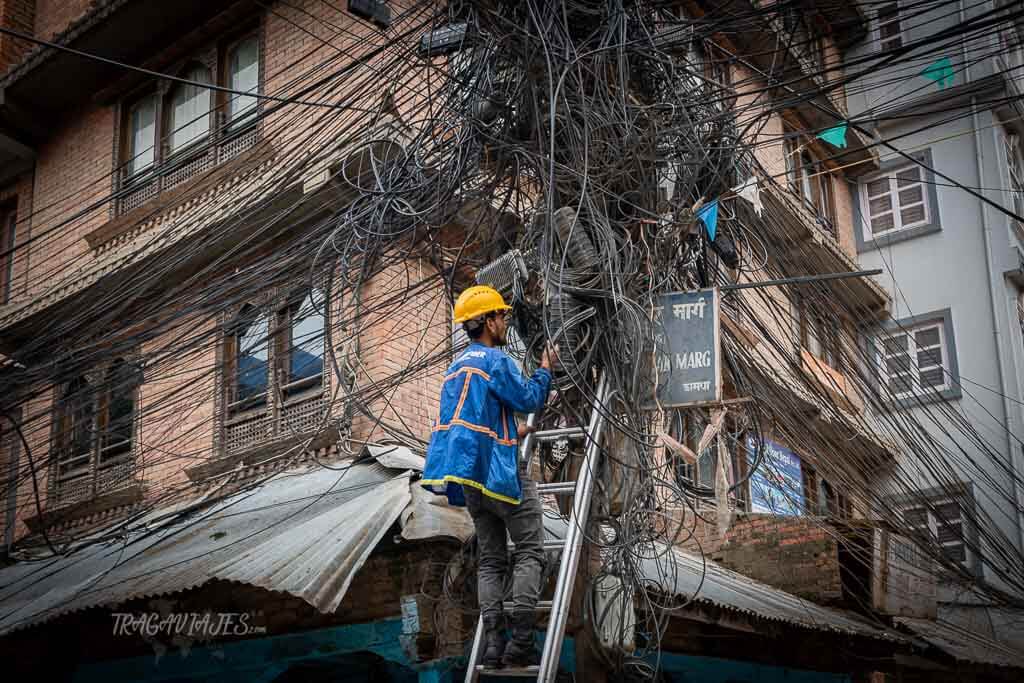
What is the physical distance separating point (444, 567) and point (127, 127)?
28.5ft

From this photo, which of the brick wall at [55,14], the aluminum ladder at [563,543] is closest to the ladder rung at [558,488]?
the aluminum ladder at [563,543]

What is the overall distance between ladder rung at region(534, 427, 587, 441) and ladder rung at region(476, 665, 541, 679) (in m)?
1.39

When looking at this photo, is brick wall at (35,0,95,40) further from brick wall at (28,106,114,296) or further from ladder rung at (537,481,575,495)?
ladder rung at (537,481,575,495)

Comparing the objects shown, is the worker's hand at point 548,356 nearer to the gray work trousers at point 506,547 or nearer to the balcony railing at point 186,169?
the gray work trousers at point 506,547

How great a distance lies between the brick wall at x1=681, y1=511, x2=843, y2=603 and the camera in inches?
448

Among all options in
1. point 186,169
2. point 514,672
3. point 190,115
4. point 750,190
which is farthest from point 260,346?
point 514,672

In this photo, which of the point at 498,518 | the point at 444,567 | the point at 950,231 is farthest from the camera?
the point at 950,231

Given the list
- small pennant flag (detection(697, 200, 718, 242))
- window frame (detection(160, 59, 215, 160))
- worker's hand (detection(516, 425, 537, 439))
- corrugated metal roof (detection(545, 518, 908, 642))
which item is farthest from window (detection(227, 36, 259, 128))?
worker's hand (detection(516, 425, 537, 439))

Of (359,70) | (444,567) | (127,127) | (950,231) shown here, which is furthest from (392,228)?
(950,231)

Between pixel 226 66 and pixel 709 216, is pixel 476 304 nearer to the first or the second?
pixel 709 216

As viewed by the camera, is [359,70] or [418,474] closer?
[418,474]

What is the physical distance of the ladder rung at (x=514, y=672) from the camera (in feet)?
18.2

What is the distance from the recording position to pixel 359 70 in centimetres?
1149

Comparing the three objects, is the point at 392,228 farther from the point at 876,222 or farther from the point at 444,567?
the point at 876,222
